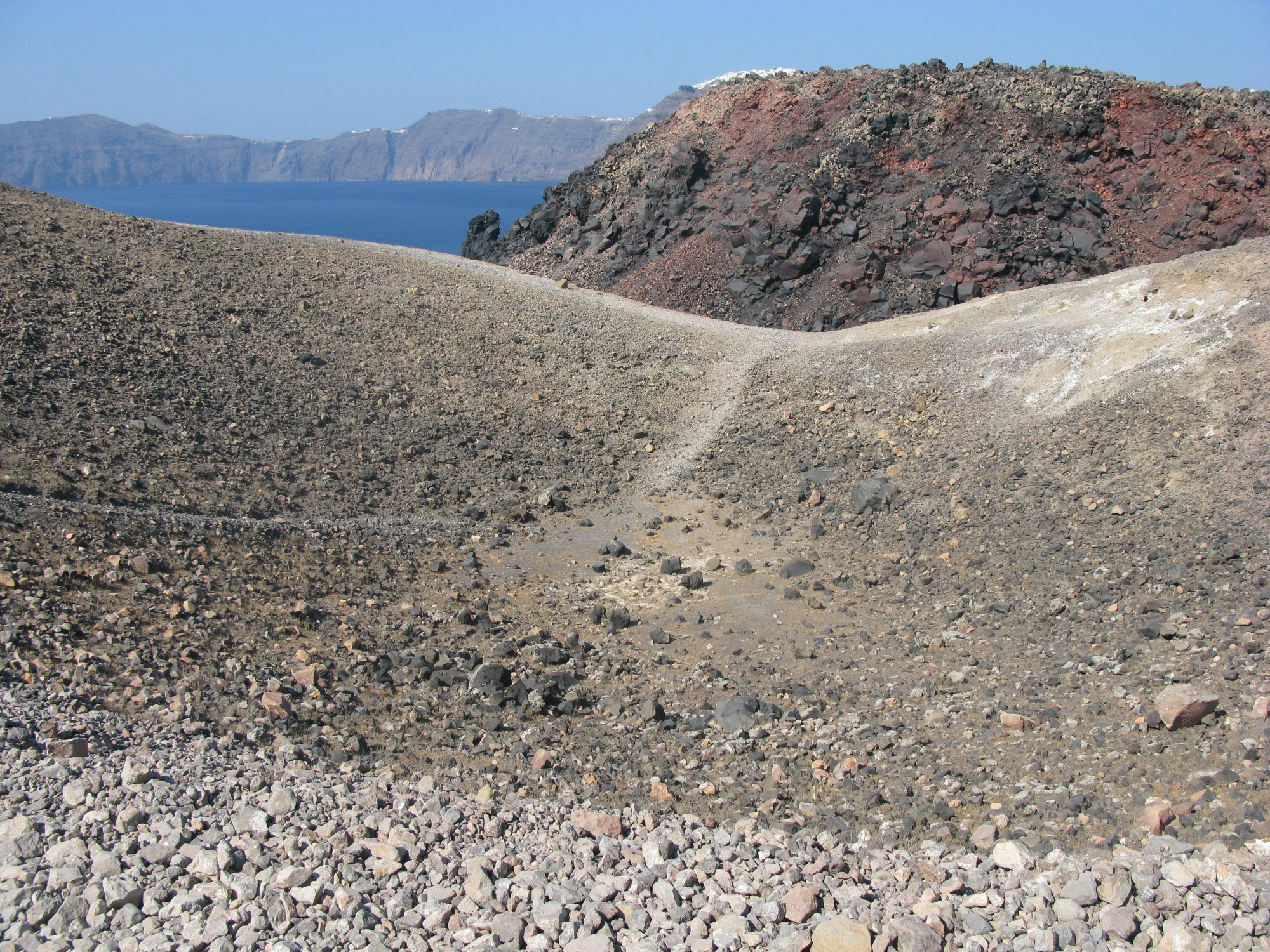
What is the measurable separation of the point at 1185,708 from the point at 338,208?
123178mm

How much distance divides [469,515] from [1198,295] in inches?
446

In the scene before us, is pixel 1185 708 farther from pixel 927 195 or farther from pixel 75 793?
pixel 927 195

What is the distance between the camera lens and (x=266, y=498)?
11219 mm

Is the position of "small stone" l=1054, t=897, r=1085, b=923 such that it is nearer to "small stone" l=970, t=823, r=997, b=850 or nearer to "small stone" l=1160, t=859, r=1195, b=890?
"small stone" l=1160, t=859, r=1195, b=890

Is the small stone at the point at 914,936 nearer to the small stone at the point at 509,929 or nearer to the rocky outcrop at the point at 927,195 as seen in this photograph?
the small stone at the point at 509,929

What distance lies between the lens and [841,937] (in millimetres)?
4785

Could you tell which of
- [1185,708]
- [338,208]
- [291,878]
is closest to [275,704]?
[291,878]

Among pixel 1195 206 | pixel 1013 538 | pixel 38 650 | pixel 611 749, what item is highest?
pixel 1195 206

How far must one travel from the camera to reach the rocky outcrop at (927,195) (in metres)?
23.2

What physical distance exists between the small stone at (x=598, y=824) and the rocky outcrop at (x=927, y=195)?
19.1m

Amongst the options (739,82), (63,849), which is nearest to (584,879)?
(63,849)

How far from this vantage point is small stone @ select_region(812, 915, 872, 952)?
4750 millimetres

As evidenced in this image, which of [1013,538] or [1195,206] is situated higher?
[1195,206]

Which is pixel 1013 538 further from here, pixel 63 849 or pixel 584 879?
pixel 63 849
